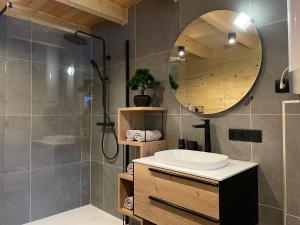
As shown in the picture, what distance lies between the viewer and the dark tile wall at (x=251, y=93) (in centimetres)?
140

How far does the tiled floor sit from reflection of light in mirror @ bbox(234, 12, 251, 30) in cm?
226

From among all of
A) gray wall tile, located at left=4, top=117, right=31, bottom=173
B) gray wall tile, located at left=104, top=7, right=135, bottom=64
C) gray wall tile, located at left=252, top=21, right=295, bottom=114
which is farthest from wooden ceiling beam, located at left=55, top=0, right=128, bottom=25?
gray wall tile, located at left=252, top=21, right=295, bottom=114

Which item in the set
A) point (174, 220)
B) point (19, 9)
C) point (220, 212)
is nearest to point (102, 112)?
point (19, 9)

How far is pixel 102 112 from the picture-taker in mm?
2695

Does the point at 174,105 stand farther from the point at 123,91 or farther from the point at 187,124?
the point at 123,91

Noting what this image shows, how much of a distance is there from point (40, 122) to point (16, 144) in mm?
321

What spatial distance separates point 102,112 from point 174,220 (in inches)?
66.1

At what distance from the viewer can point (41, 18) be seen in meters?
2.48

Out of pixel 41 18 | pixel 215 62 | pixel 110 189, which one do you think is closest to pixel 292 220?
pixel 215 62

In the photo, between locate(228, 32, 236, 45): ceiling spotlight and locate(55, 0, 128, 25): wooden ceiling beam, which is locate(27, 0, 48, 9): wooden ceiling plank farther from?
locate(228, 32, 236, 45): ceiling spotlight

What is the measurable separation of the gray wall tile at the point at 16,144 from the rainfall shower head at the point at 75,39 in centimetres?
104

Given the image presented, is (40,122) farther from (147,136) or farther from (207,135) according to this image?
(207,135)

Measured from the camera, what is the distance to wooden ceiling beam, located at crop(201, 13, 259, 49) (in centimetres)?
153

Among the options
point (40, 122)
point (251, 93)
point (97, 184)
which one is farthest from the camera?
point (97, 184)
